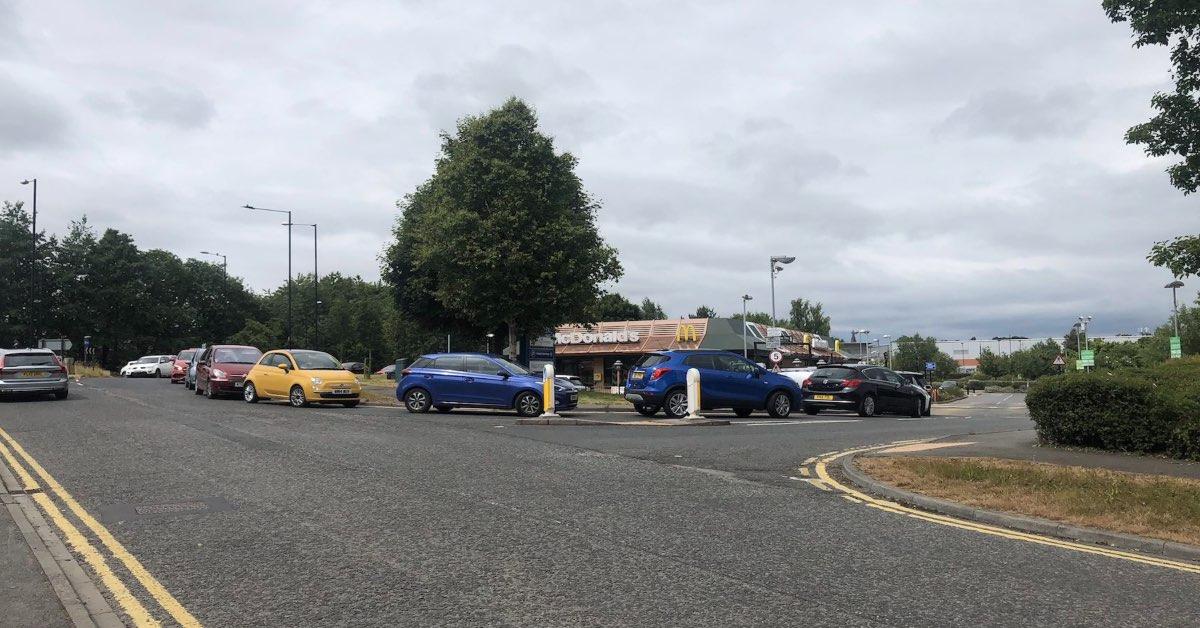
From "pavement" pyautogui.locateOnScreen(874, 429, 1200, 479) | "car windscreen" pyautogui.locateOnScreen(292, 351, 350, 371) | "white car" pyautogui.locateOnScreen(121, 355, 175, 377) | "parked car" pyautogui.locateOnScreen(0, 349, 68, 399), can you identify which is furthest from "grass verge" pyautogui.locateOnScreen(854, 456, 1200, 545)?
"white car" pyautogui.locateOnScreen(121, 355, 175, 377)

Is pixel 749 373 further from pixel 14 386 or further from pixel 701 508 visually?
pixel 14 386

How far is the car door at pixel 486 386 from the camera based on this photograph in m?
19.7

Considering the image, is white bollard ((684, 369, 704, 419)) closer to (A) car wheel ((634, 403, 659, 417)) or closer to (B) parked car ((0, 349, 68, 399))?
(A) car wheel ((634, 403, 659, 417))

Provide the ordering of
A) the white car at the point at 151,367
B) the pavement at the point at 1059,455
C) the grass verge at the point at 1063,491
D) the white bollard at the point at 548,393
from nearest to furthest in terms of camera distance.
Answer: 1. the grass verge at the point at 1063,491
2. the pavement at the point at 1059,455
3. the white bollard at the point at 548,393
4. the white car at the point at 151,367

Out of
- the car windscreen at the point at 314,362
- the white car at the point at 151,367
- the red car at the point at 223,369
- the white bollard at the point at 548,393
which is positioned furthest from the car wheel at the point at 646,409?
the white car at the point at 151,367

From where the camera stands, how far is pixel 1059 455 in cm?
1173

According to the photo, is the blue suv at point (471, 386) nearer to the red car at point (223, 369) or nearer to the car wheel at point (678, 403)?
the car wheel at point (678, 403)

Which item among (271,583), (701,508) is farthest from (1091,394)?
(271,583)

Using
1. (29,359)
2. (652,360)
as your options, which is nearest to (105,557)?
(652,360)

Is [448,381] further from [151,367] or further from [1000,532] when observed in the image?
[151,367]

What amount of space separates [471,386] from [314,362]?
5.16 metres

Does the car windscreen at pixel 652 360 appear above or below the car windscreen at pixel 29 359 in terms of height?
below

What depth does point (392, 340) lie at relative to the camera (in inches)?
3332

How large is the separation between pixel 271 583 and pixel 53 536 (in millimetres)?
2642
